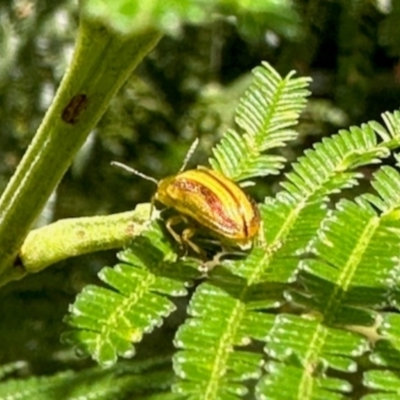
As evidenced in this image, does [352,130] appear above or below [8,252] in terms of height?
above

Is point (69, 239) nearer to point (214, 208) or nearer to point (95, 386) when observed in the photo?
point (214, 208)

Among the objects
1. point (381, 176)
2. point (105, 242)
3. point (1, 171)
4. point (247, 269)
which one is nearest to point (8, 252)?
point (105, 242)

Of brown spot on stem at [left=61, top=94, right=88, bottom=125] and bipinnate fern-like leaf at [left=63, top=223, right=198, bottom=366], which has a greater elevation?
brown spot on stem at [left=61, top=94, right=88, bottom=125]

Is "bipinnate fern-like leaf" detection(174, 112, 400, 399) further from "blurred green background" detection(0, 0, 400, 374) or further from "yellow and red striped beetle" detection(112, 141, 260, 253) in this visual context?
"blurred green background" detection(0, 0, 400, 374)

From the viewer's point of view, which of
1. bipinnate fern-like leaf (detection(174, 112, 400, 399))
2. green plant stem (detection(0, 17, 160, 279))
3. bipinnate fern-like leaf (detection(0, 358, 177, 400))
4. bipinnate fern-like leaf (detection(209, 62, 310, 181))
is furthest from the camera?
bipinnate fern-like leaf (detection(0, 358, 177, 400))

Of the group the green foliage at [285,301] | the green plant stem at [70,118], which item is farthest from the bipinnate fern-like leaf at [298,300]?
the green plant stem at [70,118]

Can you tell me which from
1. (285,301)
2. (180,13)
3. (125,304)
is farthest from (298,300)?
(180,13)

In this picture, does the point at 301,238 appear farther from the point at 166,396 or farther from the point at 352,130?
the point at 166,396

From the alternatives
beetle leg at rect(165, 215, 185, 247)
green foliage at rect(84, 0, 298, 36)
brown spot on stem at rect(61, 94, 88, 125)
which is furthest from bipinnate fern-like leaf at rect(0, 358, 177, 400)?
green foliage at rect(84, 0, 298, 36)
